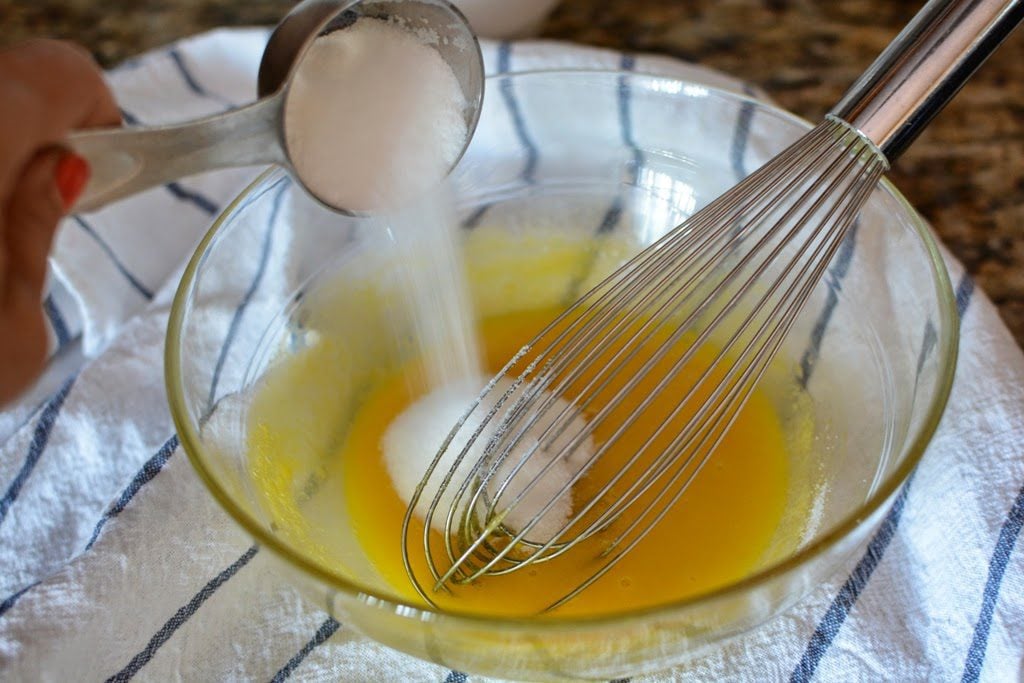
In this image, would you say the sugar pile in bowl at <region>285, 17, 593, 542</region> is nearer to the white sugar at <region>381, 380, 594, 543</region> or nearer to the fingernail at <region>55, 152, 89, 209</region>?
the white sugar at <region>381, 380, 594, 543</region>

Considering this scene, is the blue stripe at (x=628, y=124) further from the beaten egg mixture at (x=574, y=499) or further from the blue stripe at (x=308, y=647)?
the blue stripe at (x=308, y=647)

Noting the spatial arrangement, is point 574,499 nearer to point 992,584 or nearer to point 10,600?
point 992,584

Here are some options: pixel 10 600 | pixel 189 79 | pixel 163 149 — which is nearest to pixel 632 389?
pixel 163 149

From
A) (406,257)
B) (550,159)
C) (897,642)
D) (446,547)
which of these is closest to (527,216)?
(550,159)

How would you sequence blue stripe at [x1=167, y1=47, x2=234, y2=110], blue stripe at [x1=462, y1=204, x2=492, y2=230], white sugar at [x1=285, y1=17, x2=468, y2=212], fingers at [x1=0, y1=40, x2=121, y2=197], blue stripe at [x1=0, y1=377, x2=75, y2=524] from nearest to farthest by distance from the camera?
fingers at [x1=0, y1=40, x2=121, y2=197] → white sugar at [x1=285, y1=17, x2=468, y2=212] → blue stripe at [x1=0, y1=377, x2=75, y2=524] → blue stripe at [x1=462, y1=204, x2=492, y2=230] → blue stripe at [x1=167, y1=47, x2=234, y2=110]

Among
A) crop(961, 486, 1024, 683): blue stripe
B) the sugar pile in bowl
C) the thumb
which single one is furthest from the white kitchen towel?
the thumb

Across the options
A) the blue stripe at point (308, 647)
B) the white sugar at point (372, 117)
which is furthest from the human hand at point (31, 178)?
the blue stripe at point (308, 647)
